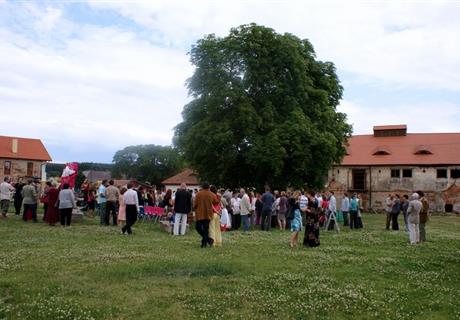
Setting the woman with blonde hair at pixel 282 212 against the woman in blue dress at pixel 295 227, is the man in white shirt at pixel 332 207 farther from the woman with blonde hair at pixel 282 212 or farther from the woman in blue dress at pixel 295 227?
the woman in blue dress at pixel 295 227

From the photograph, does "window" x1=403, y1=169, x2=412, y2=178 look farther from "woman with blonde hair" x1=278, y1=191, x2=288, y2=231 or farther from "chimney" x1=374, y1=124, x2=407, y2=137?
"woman with blonde hair" x1=278, y1=191, x2=288, y2=231

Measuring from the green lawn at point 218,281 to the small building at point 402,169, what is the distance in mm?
42955

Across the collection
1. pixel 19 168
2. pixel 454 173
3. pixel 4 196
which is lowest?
pixel 4 196

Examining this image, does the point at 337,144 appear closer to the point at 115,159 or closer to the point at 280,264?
the point at 280,264

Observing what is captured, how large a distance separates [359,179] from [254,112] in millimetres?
30355

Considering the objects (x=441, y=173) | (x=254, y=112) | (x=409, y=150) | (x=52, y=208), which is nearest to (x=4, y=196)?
(x=52, y=208)

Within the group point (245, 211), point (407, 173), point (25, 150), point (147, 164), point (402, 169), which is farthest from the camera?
point (147, 164)

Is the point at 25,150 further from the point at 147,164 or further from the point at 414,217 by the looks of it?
the point at 414,217

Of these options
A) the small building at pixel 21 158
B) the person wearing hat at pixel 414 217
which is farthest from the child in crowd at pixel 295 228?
the small building at pixel 21 158

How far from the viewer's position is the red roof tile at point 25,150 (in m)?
81.2

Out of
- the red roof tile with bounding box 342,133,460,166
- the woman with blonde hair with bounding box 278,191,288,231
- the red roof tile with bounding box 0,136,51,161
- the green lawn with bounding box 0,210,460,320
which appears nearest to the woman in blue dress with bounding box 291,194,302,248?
the green lawn with bounding box 0,210,460,320

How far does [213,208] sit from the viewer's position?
1695 centimetres

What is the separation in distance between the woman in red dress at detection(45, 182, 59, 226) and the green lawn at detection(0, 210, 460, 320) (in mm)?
5257

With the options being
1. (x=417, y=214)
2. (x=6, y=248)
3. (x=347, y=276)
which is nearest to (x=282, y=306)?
(x=347, y=276)
